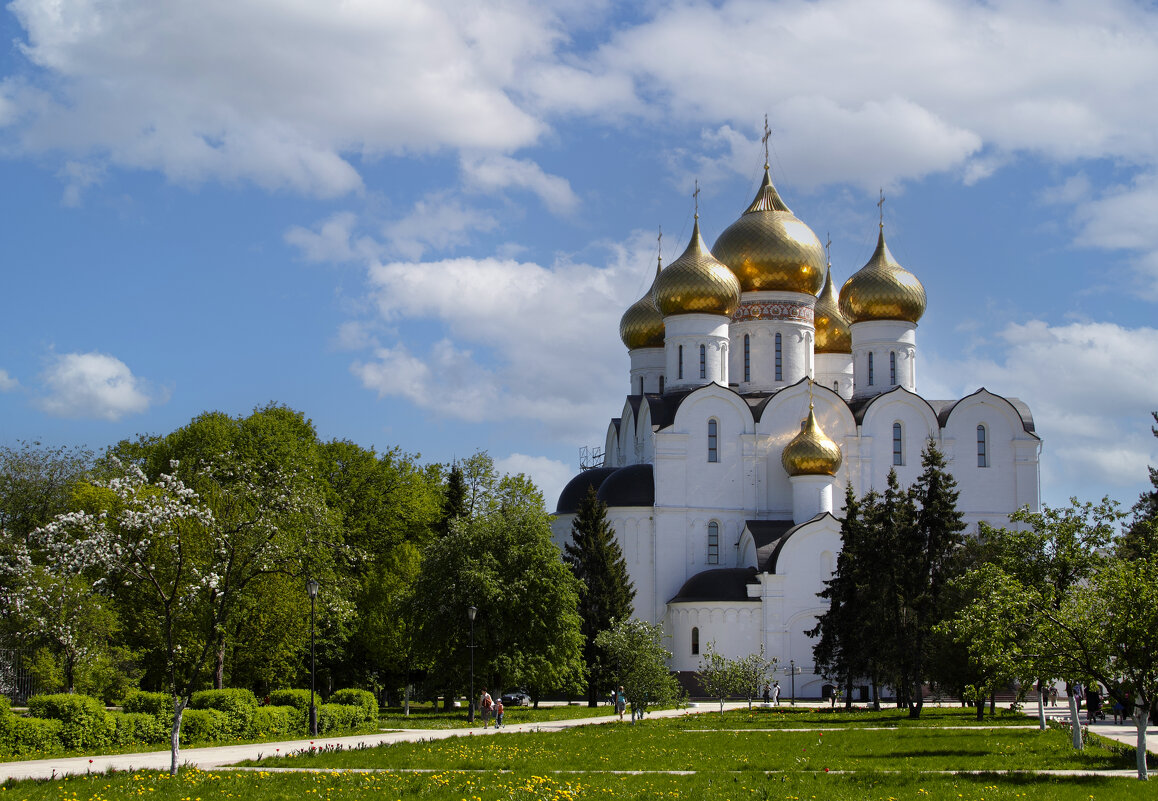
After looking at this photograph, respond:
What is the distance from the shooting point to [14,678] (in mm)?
35031

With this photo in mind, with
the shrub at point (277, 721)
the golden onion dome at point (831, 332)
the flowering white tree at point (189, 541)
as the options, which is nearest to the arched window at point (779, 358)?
the golden onion dome at point (831, 332)

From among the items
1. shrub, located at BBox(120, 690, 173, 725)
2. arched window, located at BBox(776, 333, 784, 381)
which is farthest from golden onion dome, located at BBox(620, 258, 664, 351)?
shrub, located at BBox(120, 690, 173, 725)

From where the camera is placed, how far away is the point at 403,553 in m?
41.0

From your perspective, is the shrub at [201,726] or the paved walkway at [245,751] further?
the shrub at [201,726]

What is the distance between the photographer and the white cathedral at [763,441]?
151 ft

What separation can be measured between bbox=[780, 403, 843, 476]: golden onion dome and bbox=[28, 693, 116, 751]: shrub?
1256 inches

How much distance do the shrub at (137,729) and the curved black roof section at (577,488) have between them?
29275 millimetres

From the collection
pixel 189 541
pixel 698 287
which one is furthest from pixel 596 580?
pixel 189 541

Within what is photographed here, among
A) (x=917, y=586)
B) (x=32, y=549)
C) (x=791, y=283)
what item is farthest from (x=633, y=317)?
(x=32, y=549)

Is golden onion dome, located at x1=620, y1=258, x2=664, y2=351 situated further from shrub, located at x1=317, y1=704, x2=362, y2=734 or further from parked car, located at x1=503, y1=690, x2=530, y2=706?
shrub, located at x1=317, y1=704, x2=362, y2=734

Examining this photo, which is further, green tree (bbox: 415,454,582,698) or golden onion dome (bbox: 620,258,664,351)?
golden onion dome (bbox: 620,258,664,351)

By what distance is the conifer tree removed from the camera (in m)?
42.4

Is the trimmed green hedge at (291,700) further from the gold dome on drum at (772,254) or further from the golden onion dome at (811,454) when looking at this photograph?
the gold dome on drum at (772,254)

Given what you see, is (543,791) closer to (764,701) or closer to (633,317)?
(764,701)
